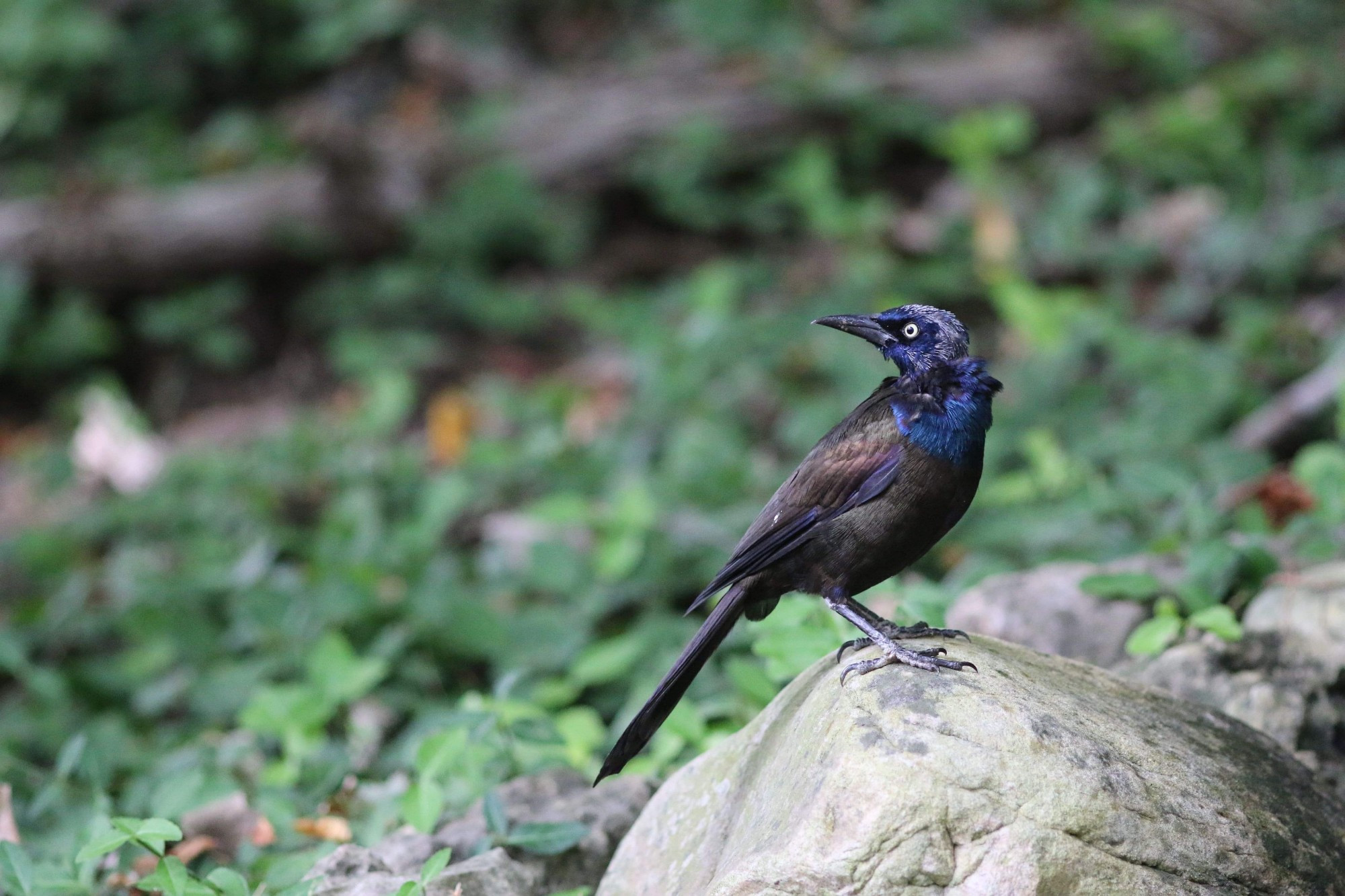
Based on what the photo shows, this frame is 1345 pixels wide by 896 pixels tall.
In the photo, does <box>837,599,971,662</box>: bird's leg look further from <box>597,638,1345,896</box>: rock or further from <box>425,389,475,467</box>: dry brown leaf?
<box>425,389,475,467</box>: dry brown leaf

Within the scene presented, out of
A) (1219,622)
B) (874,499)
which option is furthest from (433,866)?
(1219,622)

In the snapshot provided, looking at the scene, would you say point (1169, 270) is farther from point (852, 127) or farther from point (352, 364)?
point (352, 364)

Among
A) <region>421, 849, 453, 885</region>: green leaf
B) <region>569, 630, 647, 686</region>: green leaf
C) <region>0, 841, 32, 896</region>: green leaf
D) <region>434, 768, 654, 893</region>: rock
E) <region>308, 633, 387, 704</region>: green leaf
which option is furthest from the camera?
<region>569, 630, 647, 686</region>: green leaf

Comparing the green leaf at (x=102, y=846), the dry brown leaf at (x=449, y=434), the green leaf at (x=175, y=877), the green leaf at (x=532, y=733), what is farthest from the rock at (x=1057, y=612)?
the dry brown leaf at (x=449, y=434)

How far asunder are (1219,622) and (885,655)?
1.15m

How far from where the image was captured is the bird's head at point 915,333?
135 inches

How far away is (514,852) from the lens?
3404 mm

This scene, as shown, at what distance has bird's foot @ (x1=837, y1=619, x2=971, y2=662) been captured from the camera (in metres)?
3.29

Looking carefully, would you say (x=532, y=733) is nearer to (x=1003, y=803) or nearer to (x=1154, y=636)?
(x=1003, y=803)

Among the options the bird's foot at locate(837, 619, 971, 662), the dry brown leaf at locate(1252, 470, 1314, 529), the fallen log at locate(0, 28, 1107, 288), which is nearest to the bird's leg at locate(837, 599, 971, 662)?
the bird's foot at locate(837, 619, 971, 662)

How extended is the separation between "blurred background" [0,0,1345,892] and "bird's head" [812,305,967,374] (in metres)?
0.66

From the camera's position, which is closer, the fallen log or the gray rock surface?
the gray rock surface

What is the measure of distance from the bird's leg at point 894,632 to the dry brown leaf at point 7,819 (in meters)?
2.39

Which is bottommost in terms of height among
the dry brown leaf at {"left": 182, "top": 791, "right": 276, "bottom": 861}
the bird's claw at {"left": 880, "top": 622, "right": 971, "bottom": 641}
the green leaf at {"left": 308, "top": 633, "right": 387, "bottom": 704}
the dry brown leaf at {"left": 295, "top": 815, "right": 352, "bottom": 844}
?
the dry brown leaf at {"left": 182, "top": 791, "right": 276, "bottom": 861}
